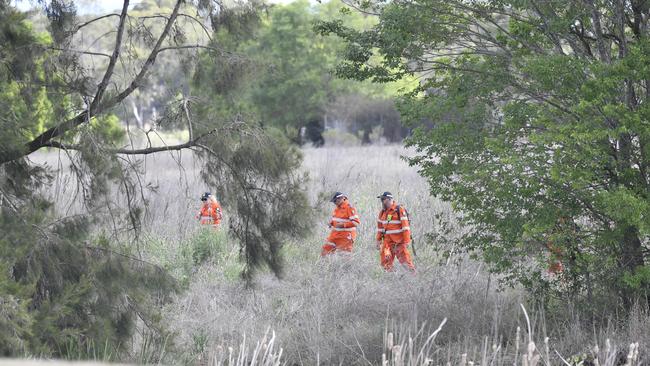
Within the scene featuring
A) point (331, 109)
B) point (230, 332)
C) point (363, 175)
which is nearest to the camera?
point (230, 332)

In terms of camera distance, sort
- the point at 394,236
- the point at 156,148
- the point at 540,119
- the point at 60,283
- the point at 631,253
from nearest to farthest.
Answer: the point at 60,283 < the point at 540,119 < the point at 156,148 < the point at 631,253 < the point at 394,236

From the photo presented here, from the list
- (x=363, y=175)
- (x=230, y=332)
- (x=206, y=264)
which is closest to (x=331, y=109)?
(x=363, y=175)

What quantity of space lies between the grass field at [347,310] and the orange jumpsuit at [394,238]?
0.92 ft

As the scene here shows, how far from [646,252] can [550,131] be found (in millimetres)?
1651

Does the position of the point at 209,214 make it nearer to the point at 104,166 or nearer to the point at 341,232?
the point at 341,232

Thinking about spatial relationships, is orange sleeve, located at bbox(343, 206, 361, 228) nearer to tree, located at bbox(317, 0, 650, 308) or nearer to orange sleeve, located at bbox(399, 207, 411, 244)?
orange sleeve, located at bbox(399, 207, 411, 244)

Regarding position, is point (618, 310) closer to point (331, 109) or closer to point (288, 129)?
point (288, 129)

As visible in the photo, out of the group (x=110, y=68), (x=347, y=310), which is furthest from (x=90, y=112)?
(x=347, y=310)

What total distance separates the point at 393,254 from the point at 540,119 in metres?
5.58

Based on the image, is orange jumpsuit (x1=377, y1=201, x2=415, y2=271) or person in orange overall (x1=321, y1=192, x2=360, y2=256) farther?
person in orange overall (x1=321, y1=192, x2=360, y2=256)

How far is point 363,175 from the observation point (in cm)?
2234

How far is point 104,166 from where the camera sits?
777 centimetres

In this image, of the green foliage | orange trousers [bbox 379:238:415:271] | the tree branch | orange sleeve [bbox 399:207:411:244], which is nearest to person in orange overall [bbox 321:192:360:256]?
orange trousers [bbox 379:238:415:271]

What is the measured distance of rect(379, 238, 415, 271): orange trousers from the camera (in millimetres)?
12945
